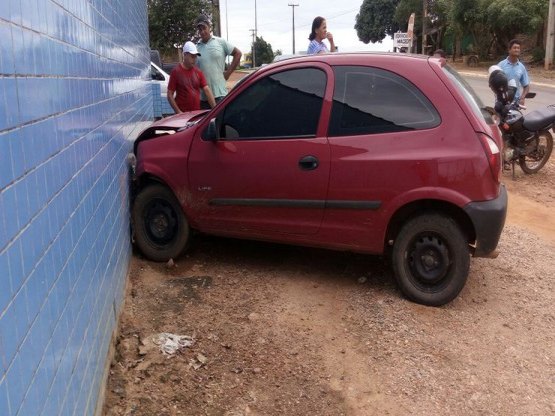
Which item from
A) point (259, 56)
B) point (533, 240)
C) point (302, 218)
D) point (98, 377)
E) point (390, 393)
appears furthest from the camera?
point (259, 56)

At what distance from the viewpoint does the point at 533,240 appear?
6.06m

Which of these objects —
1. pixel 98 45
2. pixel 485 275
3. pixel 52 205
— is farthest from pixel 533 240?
pixel 52 205

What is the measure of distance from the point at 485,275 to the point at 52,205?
4.01m

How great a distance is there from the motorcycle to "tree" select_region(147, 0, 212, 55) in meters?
18.9

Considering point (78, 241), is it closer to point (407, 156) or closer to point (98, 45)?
point (98, 45)

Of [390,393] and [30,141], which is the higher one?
[30,141]

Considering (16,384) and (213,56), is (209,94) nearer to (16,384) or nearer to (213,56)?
(213,56)

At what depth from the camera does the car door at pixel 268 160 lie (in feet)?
15.0

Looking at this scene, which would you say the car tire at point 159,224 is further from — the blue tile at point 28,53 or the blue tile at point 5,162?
the blue tile at point 5,162

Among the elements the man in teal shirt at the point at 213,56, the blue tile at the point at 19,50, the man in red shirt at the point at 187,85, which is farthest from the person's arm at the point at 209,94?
the blue tile at the point at 19,50

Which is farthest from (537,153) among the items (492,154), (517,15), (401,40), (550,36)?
(517,15)

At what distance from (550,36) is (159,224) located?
32.0 metres

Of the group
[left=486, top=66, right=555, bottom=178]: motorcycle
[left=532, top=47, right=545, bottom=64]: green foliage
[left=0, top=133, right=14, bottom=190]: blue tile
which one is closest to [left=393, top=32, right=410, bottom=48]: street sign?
[left=486, top=66, right=555, bottom=178]: motorcycle

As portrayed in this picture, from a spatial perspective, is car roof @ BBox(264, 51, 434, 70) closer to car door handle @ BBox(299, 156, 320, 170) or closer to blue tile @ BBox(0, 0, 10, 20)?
car door handle @ BBox(299, 156, 320, 170)
